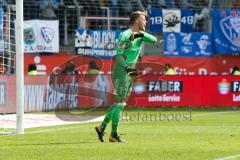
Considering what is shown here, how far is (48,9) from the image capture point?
99.5 feet

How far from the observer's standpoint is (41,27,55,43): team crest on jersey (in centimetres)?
2808

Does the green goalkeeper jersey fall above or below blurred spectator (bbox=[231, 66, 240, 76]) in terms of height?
above

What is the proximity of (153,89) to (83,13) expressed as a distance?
5.63 m

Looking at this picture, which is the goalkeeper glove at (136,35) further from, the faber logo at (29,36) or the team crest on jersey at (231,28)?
the team crest on jersey at (231,28)

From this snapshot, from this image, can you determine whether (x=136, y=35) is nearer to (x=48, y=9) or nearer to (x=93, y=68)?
(x=93, y=68)

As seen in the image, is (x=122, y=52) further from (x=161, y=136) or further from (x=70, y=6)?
(x=70, y=6)

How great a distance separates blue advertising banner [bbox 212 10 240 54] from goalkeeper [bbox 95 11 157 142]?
1684 centimetres

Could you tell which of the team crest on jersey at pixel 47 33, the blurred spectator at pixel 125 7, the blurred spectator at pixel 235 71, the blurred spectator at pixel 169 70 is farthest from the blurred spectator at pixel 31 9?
the blurred spectator at pixel 235 71

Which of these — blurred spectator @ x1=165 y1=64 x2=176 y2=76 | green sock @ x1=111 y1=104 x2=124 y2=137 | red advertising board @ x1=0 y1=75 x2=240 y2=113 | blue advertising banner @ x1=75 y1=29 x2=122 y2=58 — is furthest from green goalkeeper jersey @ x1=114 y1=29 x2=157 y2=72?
blue advertising banner @ x1=75 y1=29 x2=122 y2=58

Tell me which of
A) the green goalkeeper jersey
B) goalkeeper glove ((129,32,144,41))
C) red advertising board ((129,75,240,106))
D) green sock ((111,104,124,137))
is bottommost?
red advertising board ((129,75,240,106))

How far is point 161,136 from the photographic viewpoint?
14.5 m

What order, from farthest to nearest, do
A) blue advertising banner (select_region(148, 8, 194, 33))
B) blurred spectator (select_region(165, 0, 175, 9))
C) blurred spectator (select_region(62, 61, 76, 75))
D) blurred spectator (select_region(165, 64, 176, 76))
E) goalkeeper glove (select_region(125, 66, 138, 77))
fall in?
blurred spectator (select_region(165, 0, 175, 9)), blue advertising banner (select_region(148, 8, 194, 33)), blurred spectator (select_region(165, 64, 176, 76)), blurred spectator (select_region(62, 61, 76, 75)), goalkeeper glove (select_region(125, 66, 138, 77))

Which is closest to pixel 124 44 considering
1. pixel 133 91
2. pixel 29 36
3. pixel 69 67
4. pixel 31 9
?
pixel 133 91

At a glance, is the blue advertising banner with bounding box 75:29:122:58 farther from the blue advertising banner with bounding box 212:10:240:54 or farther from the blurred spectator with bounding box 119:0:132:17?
the blue advertising banner with bounding box 212:10:240:54
